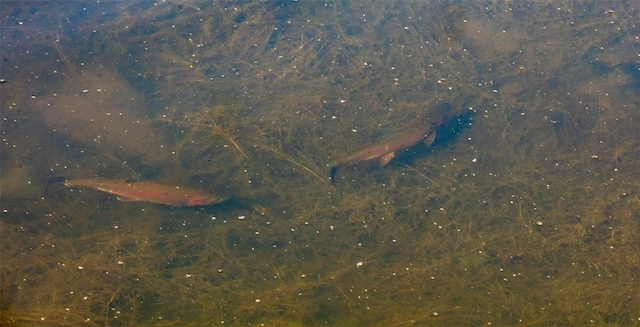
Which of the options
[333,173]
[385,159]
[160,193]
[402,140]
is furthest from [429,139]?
[160,193]

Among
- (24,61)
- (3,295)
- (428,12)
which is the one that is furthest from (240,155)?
(428,12)

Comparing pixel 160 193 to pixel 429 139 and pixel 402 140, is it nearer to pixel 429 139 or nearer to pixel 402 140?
pixel 402 140

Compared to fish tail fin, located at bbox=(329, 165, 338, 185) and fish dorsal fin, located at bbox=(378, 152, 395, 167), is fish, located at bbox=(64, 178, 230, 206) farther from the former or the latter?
fish dorsal fin, located at bbox=(378, 152, 395, 167)

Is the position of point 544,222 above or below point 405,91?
below

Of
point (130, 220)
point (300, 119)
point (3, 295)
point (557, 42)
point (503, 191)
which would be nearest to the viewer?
point (3, 295)

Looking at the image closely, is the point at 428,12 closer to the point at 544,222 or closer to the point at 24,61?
the point at 544,222

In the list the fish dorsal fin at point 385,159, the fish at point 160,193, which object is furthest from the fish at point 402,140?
the fish at point 160,193

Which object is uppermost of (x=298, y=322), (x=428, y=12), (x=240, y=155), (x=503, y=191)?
(x=428, y=12)
